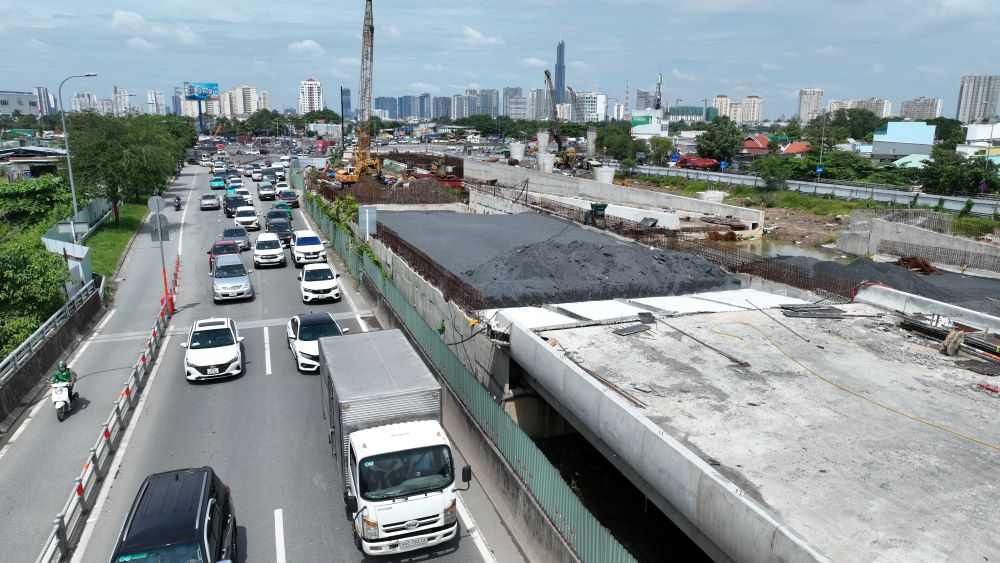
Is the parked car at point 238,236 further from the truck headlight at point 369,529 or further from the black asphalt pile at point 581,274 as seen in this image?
the truck headlight at point 369,529

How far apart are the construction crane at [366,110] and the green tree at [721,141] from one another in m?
47.6

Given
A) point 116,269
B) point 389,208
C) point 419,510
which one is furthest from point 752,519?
point 389,208

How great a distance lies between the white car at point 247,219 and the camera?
142 ft

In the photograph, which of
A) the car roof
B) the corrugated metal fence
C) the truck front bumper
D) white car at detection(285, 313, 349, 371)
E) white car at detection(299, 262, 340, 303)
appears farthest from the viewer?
white car at detection(299, 262, 340, 303)

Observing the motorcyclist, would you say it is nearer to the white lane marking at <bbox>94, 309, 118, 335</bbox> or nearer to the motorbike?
the motorbike

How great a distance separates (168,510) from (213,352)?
29.9ft

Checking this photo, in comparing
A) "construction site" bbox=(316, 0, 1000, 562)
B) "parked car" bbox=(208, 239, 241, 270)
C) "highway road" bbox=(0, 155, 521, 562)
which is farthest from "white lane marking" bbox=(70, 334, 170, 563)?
"parked car" bbox=(208, 239, 241, 270)

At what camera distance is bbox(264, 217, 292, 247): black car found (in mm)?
37000

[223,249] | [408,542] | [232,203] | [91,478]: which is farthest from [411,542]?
[232,203]

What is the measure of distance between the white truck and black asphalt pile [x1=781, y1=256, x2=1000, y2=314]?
1357 cm

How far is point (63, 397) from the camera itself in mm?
15039

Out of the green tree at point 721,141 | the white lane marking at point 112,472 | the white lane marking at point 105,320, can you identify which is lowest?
the white lane marking at point 105,320

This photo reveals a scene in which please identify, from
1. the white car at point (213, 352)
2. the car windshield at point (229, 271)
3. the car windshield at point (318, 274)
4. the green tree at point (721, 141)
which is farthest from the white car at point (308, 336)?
the green tree at point (721, 141)

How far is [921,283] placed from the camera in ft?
67.5
